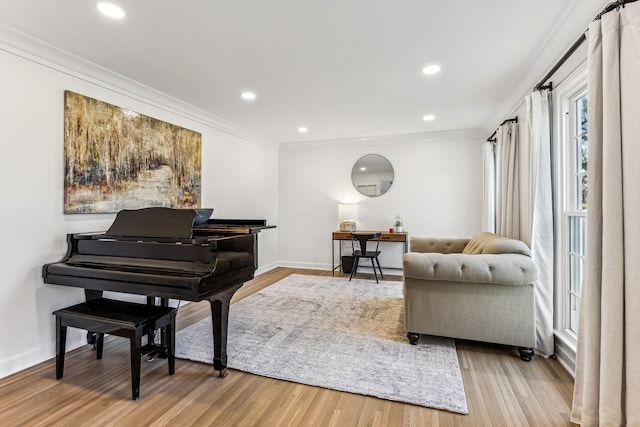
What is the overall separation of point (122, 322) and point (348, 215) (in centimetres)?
409

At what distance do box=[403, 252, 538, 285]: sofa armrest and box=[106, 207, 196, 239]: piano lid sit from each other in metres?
1.76

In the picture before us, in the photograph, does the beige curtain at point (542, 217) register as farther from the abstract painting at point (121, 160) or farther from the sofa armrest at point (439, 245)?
the abstract painting at point (121, 160)

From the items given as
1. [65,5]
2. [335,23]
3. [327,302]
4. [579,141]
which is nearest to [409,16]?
[335,23]

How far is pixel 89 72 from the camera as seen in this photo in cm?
278

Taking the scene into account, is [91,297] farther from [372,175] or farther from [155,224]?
[372,175]

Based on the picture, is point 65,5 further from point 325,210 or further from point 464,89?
point 325,210

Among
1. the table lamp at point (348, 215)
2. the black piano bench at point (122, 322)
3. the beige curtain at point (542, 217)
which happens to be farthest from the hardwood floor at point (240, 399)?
the table lamp at point (348, 215)

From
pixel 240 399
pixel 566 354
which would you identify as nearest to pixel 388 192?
pixel 566 354

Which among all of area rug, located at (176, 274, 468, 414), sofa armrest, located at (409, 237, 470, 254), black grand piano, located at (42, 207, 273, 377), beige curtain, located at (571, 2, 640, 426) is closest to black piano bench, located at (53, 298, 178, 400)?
black grand piano, located at (42, 207, 273, 377)

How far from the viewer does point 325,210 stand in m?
6.09

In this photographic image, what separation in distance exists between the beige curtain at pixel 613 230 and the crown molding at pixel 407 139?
12.5 ft

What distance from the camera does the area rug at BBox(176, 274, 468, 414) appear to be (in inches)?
83.1

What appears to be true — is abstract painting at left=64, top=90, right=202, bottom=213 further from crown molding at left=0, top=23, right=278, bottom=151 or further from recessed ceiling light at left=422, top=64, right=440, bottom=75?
recessed ceiling light at left=422, top=64, right=440, bottom=75

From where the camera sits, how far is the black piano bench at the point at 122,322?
1954 millimetres
